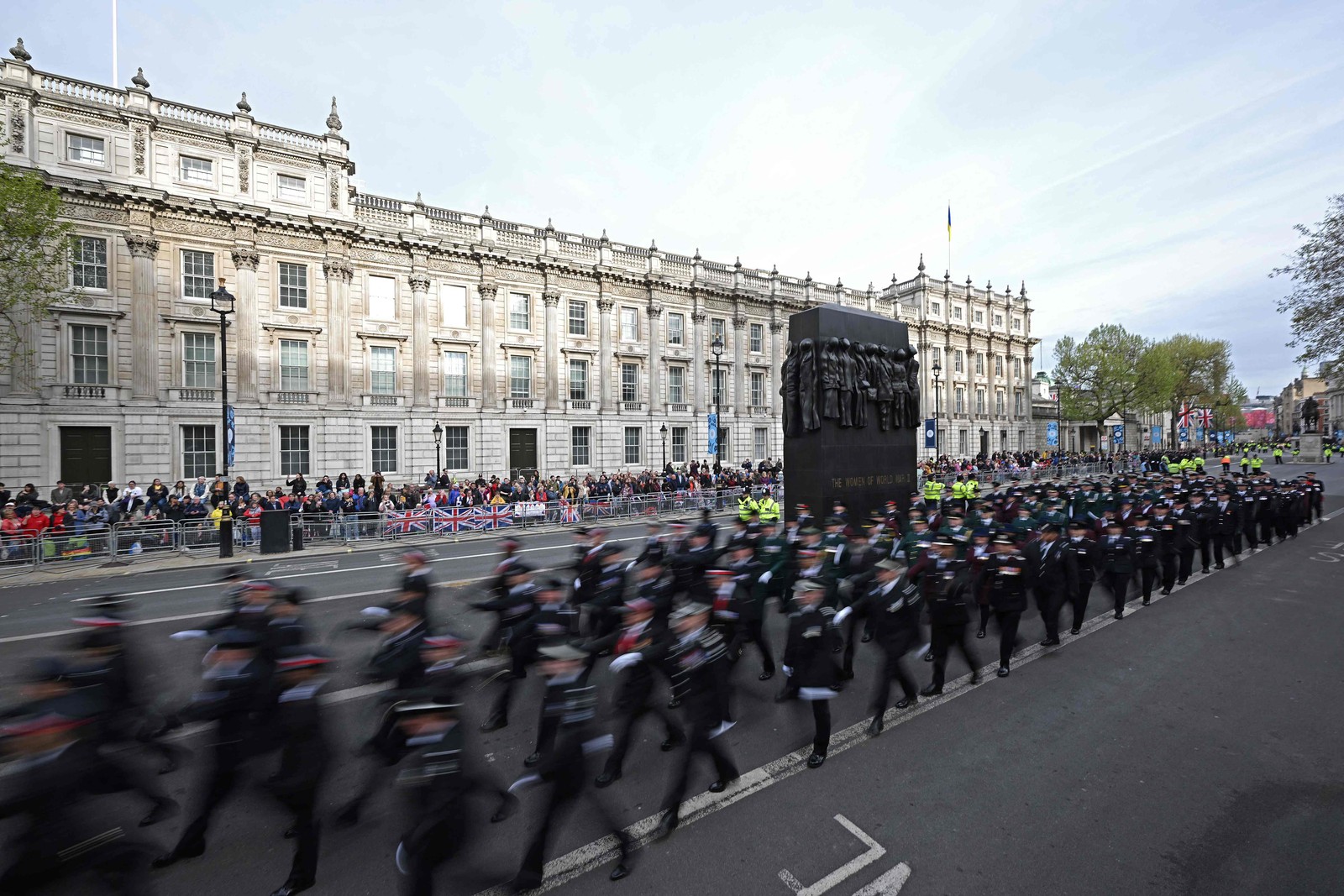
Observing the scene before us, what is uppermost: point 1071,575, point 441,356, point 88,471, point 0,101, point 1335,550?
point 0,101

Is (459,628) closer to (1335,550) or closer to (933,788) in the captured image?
(933,788)

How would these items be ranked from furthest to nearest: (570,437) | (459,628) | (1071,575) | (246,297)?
(570,437) → (246,297) → (459,628) → (1071,575)

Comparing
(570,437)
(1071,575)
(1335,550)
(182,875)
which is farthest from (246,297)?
(1335,550)

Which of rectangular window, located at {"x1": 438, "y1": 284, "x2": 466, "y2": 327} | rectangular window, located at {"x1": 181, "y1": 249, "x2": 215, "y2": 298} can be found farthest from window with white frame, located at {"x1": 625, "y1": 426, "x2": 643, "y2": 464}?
rectangular window, located at {"x1": 181, "y1": 249, "x2": 215, "y2": 298}

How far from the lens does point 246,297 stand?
25703 mm

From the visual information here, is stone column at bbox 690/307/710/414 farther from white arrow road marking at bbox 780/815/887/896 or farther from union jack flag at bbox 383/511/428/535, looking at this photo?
white arrow road marking at bbox 780/815/887/896

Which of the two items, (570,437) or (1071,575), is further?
(570,437)

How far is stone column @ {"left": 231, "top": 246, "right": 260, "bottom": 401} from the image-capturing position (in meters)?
25.5

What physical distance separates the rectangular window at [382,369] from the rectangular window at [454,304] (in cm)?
334

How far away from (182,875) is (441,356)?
94.5 ft

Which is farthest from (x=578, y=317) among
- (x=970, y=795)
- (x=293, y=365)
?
(x=970, y=795)

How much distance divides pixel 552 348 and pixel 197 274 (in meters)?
16.6

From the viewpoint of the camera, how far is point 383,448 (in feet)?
94.4

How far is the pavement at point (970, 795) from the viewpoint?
411 cm
